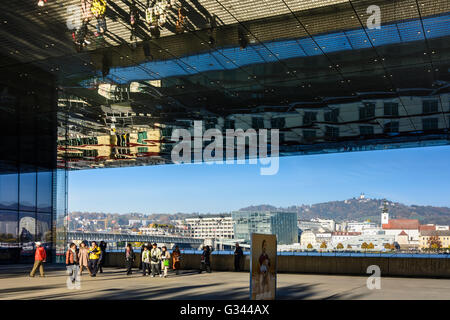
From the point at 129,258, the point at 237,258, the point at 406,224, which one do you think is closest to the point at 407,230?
the point at 406,224

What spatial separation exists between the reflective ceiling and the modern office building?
0.07 meters

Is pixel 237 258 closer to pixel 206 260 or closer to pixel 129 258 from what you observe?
pixel 206 260

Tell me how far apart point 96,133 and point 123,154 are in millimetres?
7381

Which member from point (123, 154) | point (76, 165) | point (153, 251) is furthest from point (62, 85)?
point (76, 165)

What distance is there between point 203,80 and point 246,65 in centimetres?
298

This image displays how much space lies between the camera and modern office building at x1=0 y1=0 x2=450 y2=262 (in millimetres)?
16703

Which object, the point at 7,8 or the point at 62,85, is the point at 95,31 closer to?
the point at 7,8

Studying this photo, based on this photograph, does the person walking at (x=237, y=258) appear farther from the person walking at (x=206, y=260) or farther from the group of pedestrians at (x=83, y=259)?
the group of pedestrians at (x=83, y=259)

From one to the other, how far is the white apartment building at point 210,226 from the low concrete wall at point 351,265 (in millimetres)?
31772

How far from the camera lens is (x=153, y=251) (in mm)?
22344

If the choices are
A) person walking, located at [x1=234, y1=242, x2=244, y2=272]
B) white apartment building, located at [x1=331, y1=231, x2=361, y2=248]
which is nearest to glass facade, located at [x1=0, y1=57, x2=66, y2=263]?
person walking, located at [x1=234, y1=242, x2=244, y2=272]

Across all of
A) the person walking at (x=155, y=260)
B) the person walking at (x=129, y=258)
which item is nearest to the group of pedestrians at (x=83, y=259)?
the person walking at (x=129, y=258)

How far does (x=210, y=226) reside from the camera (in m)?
67.3

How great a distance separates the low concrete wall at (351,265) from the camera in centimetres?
2277
